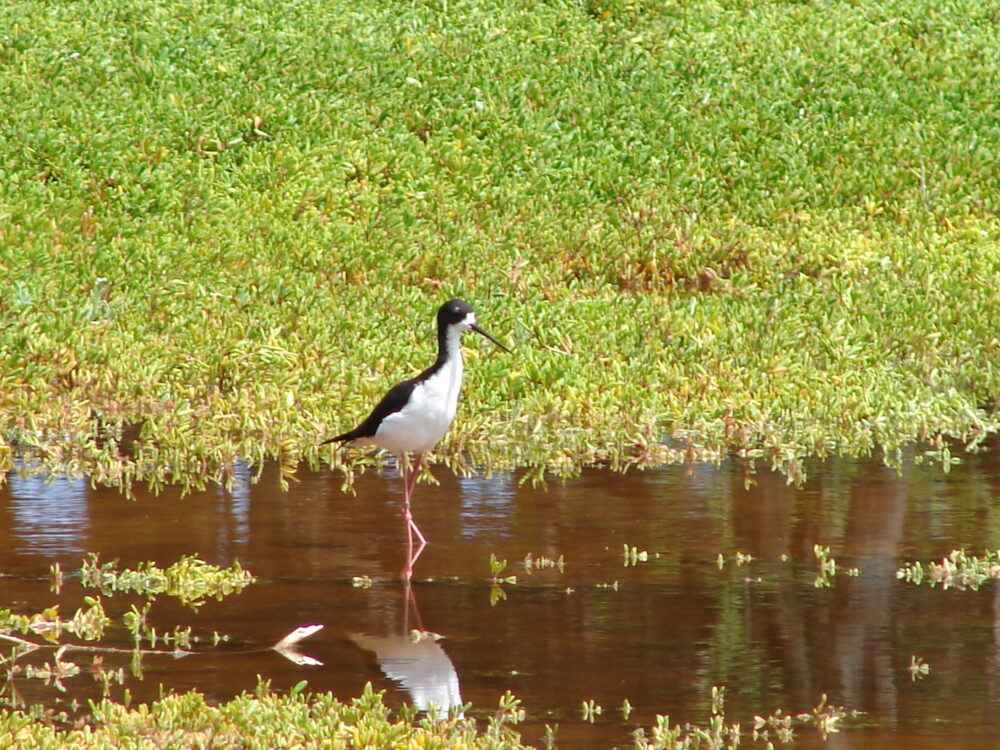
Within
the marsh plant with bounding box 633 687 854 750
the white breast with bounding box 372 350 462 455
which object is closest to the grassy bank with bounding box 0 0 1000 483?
the white breast with bounding box 372 350 462 455

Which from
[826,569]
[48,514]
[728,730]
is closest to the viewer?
[728,730]

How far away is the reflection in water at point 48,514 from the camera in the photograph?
30.3ft

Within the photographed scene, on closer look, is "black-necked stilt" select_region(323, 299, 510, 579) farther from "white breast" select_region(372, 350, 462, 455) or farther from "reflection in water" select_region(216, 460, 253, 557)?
"reflection in water" select_region(216, 460, 253, 557)

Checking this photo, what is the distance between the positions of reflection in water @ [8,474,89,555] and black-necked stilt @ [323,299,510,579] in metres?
1.72

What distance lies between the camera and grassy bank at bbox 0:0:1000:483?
12.2 metres

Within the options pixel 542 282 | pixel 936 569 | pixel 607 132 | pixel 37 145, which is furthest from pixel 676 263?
pixel 936 569

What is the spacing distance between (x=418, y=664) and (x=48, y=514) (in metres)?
3.40

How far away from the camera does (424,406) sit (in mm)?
9930

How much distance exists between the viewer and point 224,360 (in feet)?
42.0

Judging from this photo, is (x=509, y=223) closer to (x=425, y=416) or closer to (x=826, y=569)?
(x=425, y=416)

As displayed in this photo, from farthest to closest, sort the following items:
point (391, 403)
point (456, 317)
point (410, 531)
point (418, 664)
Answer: point (456, 317)
point (391, 403)
point (410, 531)
point (418, 664)

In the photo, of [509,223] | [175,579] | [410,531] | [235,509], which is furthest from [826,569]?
[509,223]

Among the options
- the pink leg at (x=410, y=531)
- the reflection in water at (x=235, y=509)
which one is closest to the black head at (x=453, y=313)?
the pink leg at (x=410, y=531)

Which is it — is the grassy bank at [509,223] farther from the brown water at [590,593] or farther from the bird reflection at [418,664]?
the bird reflection at [418,664]
